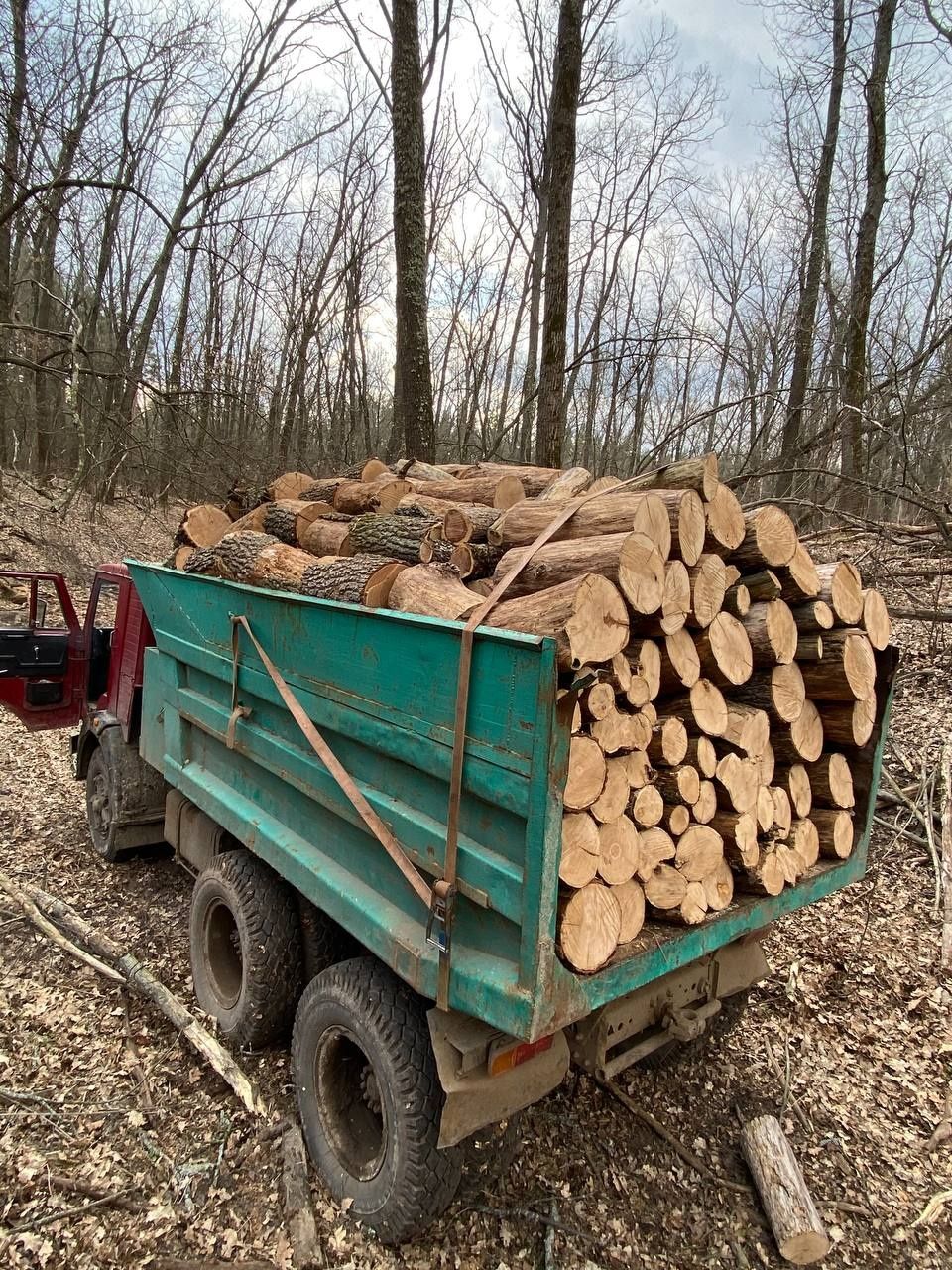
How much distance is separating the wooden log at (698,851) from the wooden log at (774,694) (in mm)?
479

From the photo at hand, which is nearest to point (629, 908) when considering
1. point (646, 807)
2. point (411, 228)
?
point (646, 807)

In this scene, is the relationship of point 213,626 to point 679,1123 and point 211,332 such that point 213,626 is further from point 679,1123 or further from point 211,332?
point 211,332

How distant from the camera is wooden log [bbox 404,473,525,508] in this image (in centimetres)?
375

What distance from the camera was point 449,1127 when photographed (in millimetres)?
2139

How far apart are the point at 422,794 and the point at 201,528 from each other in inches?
118

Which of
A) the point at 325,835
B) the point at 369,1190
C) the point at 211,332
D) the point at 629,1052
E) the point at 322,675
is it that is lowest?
the point at 369,1190

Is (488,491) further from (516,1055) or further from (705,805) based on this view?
(516,1055)

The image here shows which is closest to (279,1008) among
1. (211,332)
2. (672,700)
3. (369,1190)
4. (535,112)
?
(369,1190)

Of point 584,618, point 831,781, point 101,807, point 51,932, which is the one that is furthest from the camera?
point 101,807

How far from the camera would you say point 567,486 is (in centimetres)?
348

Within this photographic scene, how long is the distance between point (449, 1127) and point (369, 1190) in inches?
21.0

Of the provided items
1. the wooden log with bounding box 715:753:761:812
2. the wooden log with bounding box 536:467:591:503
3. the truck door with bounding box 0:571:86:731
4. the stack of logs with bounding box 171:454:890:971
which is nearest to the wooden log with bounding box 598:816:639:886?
the stack of logs with bounding box 171:454:890:971

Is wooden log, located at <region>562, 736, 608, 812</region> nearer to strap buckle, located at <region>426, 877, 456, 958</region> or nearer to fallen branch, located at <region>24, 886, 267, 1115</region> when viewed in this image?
strap buckle, located at <region>426, 877, 456, 958</region>

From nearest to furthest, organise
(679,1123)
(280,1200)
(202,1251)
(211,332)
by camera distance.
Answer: (202,1251), (280,1200), (679,1123), (211,332)
